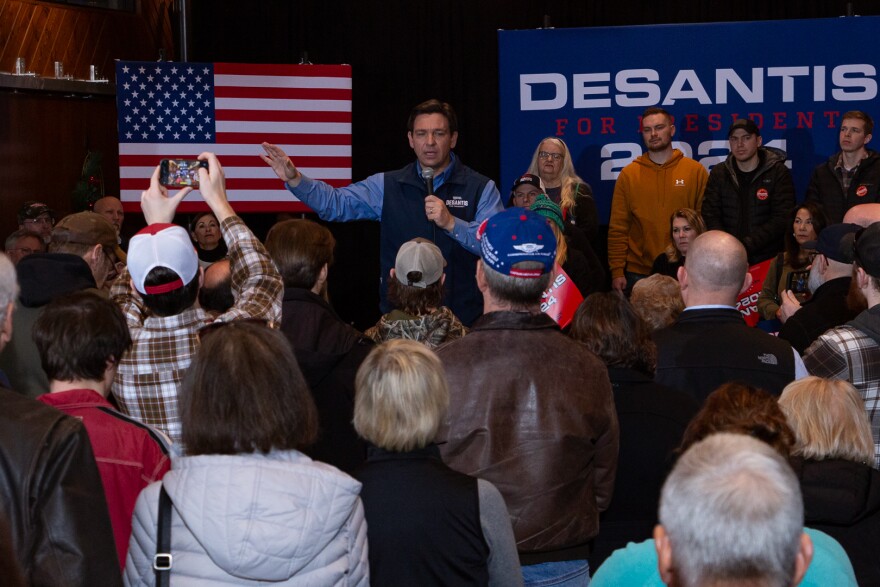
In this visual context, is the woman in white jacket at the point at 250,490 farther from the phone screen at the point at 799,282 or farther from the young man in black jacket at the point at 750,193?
the young man in black jacket at the point at 750,193

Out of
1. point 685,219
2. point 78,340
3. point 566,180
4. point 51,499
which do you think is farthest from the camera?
point 566,180

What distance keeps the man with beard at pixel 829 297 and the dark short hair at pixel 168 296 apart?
2485mm

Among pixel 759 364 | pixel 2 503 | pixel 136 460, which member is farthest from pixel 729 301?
pixel 2 503

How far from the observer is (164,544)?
2.11 meters

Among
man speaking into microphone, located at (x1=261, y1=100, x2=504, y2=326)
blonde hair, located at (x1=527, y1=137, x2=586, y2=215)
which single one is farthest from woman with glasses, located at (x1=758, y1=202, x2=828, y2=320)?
man speaking into microphone, located at (x1=261, y1=100, x2=504, y2=326)

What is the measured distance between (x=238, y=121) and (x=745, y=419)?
593 cm

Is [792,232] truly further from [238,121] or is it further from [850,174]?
[238,121]

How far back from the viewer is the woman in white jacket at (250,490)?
2053 millimetres

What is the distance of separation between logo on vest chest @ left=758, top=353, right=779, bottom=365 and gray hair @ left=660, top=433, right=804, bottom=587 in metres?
1.91

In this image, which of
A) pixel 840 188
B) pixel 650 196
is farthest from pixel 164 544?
pixel 840 188

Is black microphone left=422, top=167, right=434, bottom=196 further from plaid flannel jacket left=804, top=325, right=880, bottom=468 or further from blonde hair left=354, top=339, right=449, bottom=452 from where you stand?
blonde hair left=354, top=339, right=449, bottom=452

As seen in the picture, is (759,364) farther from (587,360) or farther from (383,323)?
(383,323)

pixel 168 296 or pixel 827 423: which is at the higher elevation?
pixel 168 296

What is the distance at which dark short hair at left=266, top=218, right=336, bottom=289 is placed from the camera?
360cm
